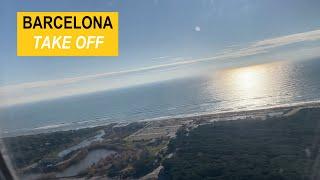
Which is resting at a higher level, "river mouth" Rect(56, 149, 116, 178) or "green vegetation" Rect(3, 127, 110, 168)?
"green vegetation" Rect(3, 127, 110, 168)

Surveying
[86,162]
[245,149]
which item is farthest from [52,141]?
[245,149]

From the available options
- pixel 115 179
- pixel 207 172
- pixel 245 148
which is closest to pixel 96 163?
pixel 115 179

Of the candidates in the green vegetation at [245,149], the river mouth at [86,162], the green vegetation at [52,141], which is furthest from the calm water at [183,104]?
the green vegetation at [245,149]

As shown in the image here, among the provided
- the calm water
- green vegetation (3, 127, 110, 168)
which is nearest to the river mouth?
green vegetation (3, 127, 110, 168)

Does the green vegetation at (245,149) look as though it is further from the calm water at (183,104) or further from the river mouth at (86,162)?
the calm water at (183,104)

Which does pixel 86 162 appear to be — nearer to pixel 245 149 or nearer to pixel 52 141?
pixel 52 141

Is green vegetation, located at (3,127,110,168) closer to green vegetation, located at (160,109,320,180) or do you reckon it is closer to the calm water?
the calm water
